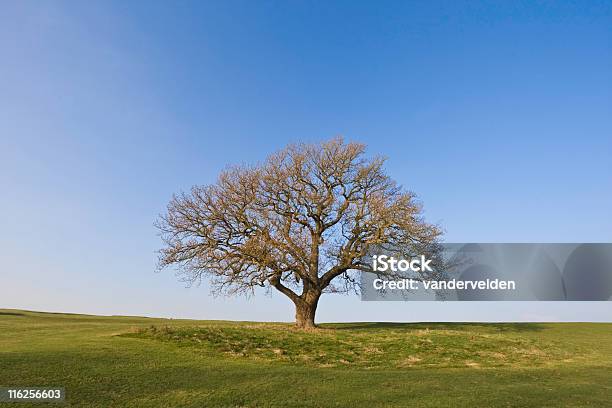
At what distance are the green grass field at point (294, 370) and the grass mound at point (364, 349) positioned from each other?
0.23ft

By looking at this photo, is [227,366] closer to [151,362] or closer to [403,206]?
[151,362]

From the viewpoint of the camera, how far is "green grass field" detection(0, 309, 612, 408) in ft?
50.3

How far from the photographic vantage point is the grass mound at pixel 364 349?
2331 cm

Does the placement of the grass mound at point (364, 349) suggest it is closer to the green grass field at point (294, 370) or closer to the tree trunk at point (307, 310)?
the green grass field at point (294, 370)

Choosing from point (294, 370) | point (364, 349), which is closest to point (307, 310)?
point (364, 349)

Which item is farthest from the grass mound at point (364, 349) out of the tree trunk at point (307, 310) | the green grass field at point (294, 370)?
the tree trunk at point (307, 310)

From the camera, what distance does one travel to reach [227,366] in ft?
65.4

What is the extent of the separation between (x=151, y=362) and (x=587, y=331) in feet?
141

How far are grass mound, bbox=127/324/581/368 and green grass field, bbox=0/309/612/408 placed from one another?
0.07 m

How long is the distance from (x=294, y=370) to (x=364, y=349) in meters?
7.69

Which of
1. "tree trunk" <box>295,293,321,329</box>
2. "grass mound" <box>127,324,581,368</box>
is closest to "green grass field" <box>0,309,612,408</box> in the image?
"grass mound" <box>127,324,581,368</box>

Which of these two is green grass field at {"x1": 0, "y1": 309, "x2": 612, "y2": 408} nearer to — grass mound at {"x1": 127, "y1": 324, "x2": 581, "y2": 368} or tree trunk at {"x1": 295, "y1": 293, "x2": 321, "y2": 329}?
grass mound at {"x1": 127, "y1": 324, "x2": 581, "y2": 368}

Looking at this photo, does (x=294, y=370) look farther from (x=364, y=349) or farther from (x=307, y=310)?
(x=307, y=310)

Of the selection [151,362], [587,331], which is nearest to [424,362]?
[151,362]
